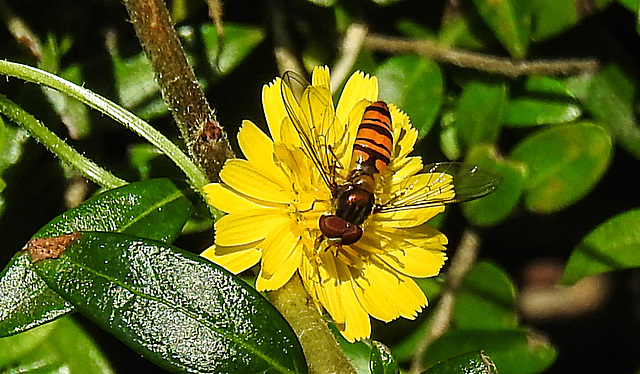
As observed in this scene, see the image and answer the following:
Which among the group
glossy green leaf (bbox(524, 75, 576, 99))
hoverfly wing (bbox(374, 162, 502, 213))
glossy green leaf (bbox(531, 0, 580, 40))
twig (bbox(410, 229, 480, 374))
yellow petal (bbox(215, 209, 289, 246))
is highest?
yellow petal (bbox(215, 209, 289, 246))

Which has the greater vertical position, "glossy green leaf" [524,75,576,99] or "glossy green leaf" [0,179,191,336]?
"glossy green leaf" [0,179,191,336]

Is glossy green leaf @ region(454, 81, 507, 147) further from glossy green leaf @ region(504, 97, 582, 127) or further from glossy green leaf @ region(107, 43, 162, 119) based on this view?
glossy green leaf @ region(107, 43, 162, 119)

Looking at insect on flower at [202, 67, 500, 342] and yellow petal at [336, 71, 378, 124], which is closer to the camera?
insect on flower at [202, 67, 500, 342]

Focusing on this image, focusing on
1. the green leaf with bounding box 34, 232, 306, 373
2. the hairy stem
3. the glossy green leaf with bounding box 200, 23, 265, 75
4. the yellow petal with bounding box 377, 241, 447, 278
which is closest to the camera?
the green leaf with bounding box 34, 232, 306, 373

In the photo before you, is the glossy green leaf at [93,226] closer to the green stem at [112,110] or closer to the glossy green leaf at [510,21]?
the green stem at [112,110]

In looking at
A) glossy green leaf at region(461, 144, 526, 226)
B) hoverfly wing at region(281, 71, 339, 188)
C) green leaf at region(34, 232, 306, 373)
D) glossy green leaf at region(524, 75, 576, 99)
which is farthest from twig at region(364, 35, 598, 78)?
green leaf at region(34, 232, 306, 373)
